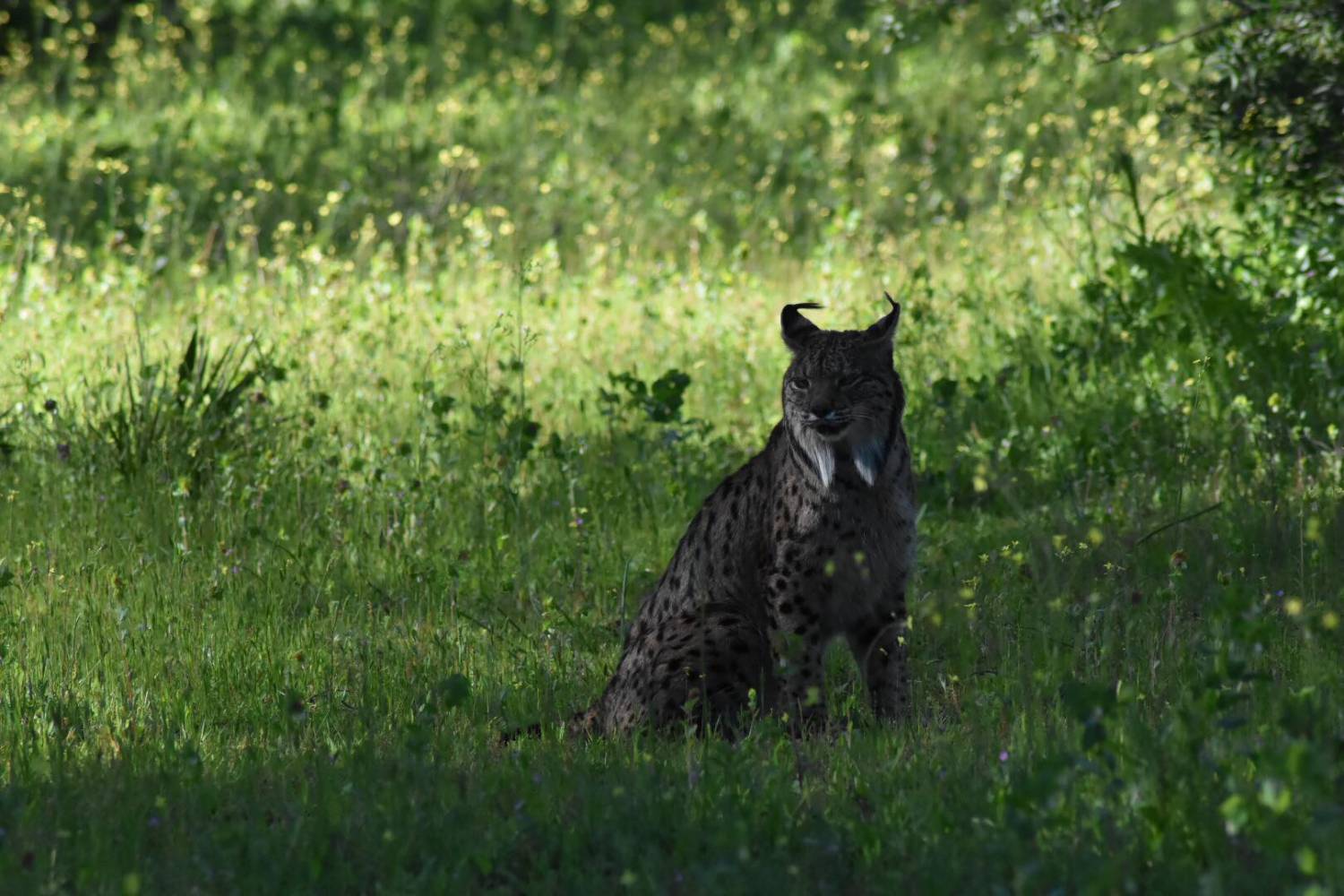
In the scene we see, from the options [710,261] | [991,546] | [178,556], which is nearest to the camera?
[178,556]

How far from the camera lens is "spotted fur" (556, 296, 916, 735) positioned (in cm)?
599

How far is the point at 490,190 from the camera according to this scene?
49.4 feet

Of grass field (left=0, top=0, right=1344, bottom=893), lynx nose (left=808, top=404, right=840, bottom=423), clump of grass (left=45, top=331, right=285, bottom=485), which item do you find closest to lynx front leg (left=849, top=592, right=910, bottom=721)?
grass field (left=0, top=0, right=1344, bottom=893)

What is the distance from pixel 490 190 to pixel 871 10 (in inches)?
241

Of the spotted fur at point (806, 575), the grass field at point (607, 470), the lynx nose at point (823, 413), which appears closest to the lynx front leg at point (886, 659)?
the spotted fur at point (806, 575)

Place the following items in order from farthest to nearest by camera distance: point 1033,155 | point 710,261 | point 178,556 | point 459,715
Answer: point 1033,155 → point 710,261 → point 178,556 → point 459,715

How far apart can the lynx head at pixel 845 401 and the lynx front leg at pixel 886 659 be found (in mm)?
510

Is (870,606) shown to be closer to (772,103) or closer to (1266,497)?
(1266,497)

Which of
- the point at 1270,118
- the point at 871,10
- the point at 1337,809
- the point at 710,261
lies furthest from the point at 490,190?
the point at 1337,809

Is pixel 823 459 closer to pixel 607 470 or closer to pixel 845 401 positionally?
pixel 845 401

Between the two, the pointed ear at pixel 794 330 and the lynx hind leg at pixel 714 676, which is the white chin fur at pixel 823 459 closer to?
the pointed ear at pixel 794 330

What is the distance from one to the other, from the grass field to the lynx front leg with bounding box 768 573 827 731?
1.07 ft

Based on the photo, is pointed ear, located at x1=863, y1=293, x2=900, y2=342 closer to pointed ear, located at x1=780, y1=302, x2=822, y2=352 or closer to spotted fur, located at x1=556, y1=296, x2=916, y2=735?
spotted fur, located at x1=556, y1=296, x2=916, y2=735

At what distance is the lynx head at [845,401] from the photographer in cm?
603
